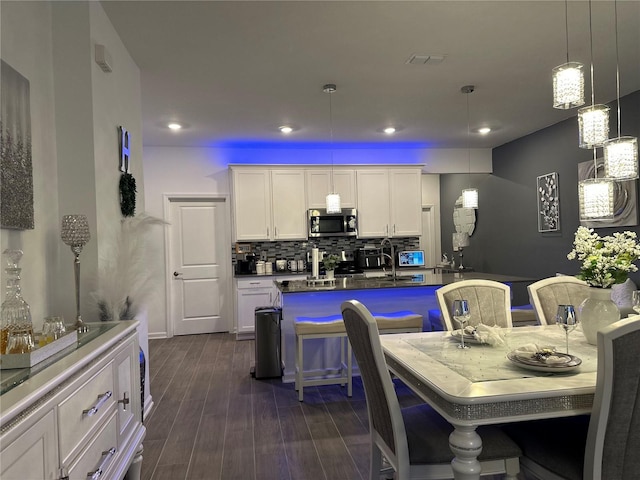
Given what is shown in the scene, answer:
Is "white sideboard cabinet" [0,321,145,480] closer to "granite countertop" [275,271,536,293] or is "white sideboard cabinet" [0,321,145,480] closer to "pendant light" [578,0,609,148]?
"granite countertop" [275,271,536,293]

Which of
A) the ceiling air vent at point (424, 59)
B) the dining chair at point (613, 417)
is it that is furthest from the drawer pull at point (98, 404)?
the ceiling air vent at point (424, 59)

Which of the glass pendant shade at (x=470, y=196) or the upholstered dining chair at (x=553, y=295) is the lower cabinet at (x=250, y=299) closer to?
the glass pendant shade at (x=470, y=196)

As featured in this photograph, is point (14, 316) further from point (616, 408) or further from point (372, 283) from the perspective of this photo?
point (372, 283)

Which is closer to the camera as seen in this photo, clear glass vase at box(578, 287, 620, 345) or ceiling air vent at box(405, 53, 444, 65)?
clear glass vase at box(578, 287, 620, 345)

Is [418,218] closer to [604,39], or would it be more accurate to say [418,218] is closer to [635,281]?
[635,281]

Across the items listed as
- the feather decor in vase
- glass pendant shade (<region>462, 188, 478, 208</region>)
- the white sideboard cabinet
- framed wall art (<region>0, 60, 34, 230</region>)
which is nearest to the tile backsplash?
glass pendant shade (<region>462, 188, 478, 208</region>)

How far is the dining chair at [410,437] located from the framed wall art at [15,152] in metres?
1.54

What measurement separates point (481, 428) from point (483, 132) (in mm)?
4810

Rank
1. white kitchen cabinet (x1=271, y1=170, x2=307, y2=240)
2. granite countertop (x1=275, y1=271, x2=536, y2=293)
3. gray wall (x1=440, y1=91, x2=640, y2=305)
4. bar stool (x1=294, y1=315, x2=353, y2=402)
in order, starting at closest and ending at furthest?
bar stool (x1=294, y1=315, x2=353, y2=402)
granite countertop (x1=275, y1=271, x2=536, y2=293)
gray wall (x1=440, y1=91, x2=640, y2=305)
white kitchen cabinet (x1=271, y1=170, x2=307, y2=240)

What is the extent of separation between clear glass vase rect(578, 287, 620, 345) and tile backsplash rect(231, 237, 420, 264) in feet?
15.3

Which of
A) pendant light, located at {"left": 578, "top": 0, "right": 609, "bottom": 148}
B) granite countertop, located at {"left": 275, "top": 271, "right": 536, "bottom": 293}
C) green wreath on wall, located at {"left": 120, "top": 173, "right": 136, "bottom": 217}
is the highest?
pendant light, located at {"left": 578, "top": 0, "right": 609, "bottom": 148}

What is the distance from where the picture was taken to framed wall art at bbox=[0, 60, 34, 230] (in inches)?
70.7

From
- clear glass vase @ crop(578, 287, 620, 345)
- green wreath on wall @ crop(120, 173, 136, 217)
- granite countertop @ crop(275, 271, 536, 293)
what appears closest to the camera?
clear glass vase @ crop(578, 287, 620, 345)

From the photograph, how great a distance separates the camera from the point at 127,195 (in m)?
3.06
